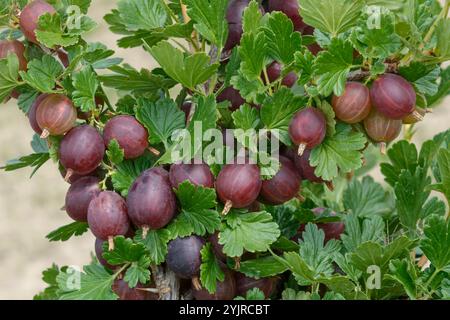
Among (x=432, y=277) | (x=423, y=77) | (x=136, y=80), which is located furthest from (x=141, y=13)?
(x=432, y=277)

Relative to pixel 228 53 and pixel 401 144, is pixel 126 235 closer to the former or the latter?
pixel 228 53

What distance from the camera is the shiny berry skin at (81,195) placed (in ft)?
2.51

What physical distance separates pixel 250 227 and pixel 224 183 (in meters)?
0.05

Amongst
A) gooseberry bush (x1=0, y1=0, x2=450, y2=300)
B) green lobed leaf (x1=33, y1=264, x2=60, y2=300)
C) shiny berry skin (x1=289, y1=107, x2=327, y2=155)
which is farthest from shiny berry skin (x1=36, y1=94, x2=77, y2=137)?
green lobed leaf (x1=33, y1=264, x2=60, y2=300)

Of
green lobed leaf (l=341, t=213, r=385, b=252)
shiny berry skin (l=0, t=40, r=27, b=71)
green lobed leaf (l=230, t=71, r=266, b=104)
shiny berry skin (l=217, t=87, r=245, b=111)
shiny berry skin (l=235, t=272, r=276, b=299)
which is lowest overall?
shiny berry skin (l=235, t=272, r=276, b=299)

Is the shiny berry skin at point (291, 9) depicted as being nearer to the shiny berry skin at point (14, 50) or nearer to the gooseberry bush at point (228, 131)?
the gooseberry bush at point (228, 131)

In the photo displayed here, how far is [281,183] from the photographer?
2.50 ft

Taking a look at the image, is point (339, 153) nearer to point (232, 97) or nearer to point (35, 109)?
point (232, 97)

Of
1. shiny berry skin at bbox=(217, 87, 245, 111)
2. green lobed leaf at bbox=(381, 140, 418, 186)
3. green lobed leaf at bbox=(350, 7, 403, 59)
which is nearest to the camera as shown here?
green lobed leaf at bbox=(350, 7, 403, 59)

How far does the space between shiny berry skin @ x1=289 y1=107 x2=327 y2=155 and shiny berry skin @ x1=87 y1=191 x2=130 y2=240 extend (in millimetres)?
177

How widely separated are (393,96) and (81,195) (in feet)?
1.02

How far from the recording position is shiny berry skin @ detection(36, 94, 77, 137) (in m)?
0.74

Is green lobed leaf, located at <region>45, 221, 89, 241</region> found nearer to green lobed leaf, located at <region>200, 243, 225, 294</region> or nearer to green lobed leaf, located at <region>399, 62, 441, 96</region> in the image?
green lobed leaf, located at <region>200, 243, 225, 294</region>

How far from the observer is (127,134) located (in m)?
0.76
